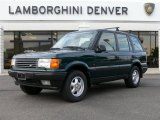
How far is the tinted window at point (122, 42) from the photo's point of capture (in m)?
8.55

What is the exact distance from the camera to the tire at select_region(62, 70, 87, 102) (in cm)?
645

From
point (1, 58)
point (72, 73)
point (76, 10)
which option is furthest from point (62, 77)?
point (76, 10)

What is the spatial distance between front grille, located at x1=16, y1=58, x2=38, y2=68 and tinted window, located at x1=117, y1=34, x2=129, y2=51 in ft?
9.90

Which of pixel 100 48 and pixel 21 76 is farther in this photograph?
pixel 100 48

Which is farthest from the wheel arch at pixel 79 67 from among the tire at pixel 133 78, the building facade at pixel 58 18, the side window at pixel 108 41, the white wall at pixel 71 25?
the white wall at pixel 71 25

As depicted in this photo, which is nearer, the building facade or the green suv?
the green suv

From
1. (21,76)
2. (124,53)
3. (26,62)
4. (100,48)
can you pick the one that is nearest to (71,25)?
(124,53)

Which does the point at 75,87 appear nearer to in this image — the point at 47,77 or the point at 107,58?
the point at 47,77

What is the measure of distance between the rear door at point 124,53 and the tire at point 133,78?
11.7 inches

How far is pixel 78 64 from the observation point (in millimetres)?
6730

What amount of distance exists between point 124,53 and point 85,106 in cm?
294

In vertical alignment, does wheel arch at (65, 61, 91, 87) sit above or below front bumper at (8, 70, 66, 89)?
above

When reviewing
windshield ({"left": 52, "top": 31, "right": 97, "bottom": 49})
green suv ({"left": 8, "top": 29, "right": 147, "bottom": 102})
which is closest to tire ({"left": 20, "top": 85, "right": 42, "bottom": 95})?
green suv ({"left": 8, "top": 29, "right": 147, "bottom": 102})

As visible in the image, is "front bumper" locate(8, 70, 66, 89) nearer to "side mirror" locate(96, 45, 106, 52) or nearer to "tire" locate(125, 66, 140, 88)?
"side mirror" locate(96, 45, 106, 52)
